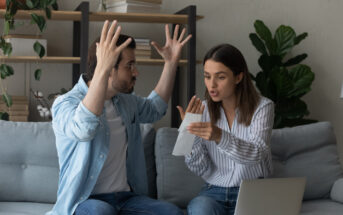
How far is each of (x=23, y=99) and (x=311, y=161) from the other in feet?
7.09

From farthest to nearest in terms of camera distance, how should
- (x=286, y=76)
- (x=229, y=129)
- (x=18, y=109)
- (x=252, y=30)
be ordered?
(x=252, y=30), (x=286, y=76), (x=18, y=109), (x=229, y=129)

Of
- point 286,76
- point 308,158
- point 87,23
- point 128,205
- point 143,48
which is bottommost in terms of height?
point 128,205

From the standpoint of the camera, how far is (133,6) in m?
A: 3.93

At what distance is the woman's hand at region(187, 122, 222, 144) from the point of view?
2.08 metres

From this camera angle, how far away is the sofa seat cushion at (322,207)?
8.55 feet

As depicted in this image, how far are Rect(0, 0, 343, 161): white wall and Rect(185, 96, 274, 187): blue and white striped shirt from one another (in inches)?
77.6

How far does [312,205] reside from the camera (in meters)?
2.74

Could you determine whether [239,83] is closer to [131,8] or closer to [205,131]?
[205,131]

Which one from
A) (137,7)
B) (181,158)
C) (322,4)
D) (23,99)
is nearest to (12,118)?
(23,99)

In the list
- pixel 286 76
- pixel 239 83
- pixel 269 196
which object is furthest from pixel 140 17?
pixel 269 196

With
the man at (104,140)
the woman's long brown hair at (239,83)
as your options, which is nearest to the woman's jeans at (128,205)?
the man at (104,140)

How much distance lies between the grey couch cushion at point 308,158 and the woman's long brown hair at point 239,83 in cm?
42

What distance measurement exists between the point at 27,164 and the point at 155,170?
24.8 inches

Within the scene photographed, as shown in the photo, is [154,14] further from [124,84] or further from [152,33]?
[124,84]
